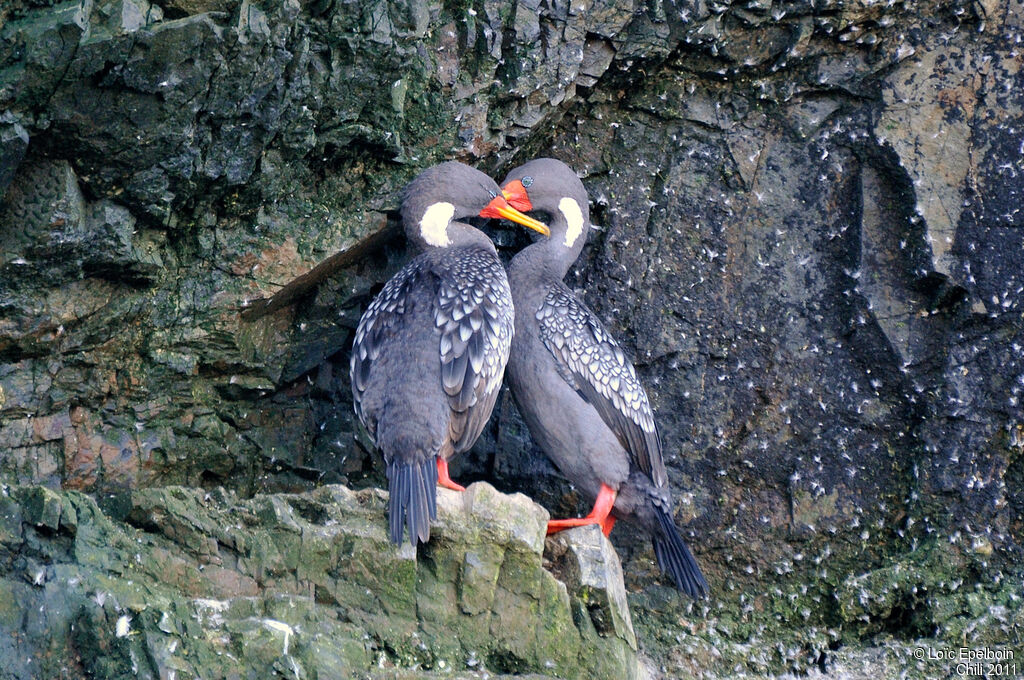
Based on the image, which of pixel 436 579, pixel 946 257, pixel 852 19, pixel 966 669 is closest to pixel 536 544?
pixel 436 579

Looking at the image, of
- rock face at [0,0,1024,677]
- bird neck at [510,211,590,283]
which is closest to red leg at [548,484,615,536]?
rock face at [0,0,1024,677]

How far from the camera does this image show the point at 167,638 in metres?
3.82

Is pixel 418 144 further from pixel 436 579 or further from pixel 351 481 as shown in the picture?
pixel 436 579

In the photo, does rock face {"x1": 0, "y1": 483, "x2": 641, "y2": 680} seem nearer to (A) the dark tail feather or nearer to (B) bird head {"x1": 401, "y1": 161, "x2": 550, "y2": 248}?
(A) the dark tail feather

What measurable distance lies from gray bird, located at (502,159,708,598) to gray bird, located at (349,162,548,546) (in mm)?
216

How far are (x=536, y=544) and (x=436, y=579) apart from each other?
44 centimetres

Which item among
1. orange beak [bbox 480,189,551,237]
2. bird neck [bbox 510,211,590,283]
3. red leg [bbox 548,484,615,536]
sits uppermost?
orange beak [bbox 480,189,551,237]

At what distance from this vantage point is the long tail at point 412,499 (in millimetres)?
4512

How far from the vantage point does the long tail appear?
178 inches

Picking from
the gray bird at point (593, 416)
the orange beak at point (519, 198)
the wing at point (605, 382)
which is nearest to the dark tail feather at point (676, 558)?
the gray bird at point (593, 416)

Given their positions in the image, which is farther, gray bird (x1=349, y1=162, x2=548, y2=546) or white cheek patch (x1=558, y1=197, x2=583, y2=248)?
white cheek patch (x1=558, y1=197, x2=583, y2=248)

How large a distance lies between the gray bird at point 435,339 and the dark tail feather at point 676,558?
1.03 meters

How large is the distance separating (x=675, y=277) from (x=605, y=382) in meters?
1.03

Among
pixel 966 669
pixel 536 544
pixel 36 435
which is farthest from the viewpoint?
pixel 966 669
